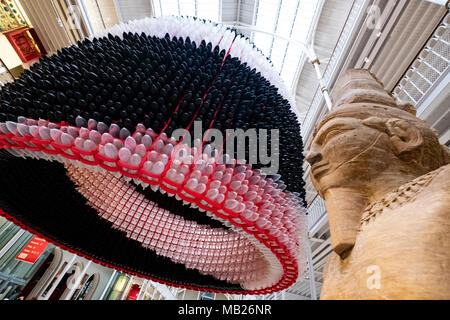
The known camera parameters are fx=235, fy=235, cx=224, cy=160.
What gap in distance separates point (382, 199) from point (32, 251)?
6.58 meters

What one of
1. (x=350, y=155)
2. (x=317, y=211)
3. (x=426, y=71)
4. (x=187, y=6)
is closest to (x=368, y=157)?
(x=350, y=155)

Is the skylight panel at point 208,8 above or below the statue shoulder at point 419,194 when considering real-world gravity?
above

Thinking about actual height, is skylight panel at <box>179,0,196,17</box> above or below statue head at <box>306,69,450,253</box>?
above

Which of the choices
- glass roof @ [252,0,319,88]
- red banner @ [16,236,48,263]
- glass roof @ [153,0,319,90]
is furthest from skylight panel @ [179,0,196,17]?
red banner @ [16,236,48,263]

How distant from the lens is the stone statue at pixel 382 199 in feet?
1.83

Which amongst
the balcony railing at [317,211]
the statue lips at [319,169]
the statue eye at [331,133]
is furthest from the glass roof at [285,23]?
the statue lips at [319,169]

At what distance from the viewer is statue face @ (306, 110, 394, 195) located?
0.98m

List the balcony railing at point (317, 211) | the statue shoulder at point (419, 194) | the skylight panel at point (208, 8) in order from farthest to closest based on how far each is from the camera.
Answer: the skylight panel at point (208, 8) < the balcony railing at point (317, 211) < the statue shoulder at point (419, 194)

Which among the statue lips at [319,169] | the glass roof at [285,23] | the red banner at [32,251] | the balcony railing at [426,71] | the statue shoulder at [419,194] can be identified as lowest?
the statue shoulder at [419,194]

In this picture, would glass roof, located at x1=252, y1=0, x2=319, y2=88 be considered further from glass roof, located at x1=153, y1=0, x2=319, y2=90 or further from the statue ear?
the statue ear

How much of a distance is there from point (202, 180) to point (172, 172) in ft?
0.32

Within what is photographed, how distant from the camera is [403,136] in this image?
1.00 meters

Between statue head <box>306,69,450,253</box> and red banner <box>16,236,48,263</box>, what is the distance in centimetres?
631

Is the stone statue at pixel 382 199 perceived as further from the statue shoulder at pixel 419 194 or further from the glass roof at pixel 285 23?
the glass roof at pixel 285 23
